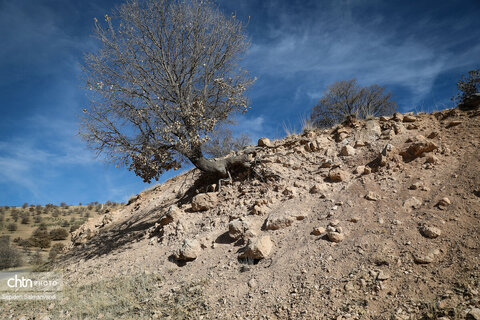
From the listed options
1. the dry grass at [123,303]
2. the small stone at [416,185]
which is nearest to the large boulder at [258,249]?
the dry grass at [123,303]

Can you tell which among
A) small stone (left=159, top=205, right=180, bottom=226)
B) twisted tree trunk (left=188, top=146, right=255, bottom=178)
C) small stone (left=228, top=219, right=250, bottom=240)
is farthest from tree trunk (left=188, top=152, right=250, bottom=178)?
small stone (left=228, top=219, right=250, bottom=240)

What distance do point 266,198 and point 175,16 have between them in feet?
19.9

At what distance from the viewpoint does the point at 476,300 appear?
3240 mm

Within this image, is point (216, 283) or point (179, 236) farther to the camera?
point (179, 236)

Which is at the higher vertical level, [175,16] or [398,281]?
[175,16]

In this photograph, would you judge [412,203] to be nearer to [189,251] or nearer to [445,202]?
[445,202]

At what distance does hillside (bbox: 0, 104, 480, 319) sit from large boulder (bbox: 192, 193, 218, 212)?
30 mm

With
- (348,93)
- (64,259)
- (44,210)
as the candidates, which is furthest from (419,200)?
(44,210)

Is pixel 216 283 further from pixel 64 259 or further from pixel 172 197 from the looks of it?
pixel 64 259

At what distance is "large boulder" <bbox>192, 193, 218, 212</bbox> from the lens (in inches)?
319

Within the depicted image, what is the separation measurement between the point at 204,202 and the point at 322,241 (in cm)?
390

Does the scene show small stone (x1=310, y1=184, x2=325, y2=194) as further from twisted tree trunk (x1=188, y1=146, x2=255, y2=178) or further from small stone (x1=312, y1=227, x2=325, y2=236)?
twisted tree trunk (x1=188, y1=146, x2=255, y2=178)

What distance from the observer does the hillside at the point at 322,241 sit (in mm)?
3861

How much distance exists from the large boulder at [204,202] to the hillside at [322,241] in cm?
3
